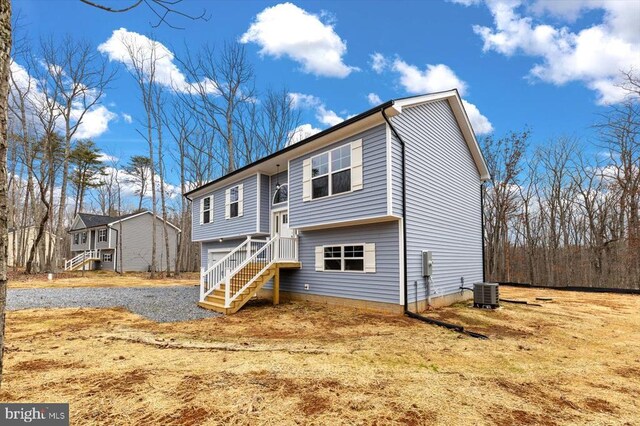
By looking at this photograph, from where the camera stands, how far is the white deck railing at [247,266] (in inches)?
381

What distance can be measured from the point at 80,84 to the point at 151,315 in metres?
20.1

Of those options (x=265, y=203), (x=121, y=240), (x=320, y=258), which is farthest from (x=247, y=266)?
(x=121, y=240)

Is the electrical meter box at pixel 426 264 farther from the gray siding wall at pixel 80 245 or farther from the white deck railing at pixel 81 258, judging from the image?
the gray siding wall at pixel 80 245

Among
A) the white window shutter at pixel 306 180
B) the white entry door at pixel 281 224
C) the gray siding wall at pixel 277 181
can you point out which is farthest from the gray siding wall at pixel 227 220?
the white window shutter at pixel 306 180

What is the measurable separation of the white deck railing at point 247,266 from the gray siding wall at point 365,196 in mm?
1354

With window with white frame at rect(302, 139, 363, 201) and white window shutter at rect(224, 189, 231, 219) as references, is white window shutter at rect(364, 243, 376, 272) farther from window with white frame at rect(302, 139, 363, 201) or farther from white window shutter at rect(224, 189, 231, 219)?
white window shutter at rect(224, 189, 231, 219)

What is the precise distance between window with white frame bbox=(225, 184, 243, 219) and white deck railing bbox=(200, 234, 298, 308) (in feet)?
9.40

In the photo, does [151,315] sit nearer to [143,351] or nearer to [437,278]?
[143,351]

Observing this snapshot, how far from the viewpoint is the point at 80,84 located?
20.9m

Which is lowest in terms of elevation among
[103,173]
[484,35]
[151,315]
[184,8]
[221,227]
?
[151,315]


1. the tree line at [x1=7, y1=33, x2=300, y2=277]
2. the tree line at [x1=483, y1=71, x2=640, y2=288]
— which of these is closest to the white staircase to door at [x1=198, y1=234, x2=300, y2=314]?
the tree line at [x1=7, y1=33, x2=300, y2=277]

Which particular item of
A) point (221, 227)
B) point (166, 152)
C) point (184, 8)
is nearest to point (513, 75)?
point (221, 227)

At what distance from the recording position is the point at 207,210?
52.8ft

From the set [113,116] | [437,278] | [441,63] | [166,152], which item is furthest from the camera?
[166,152]
